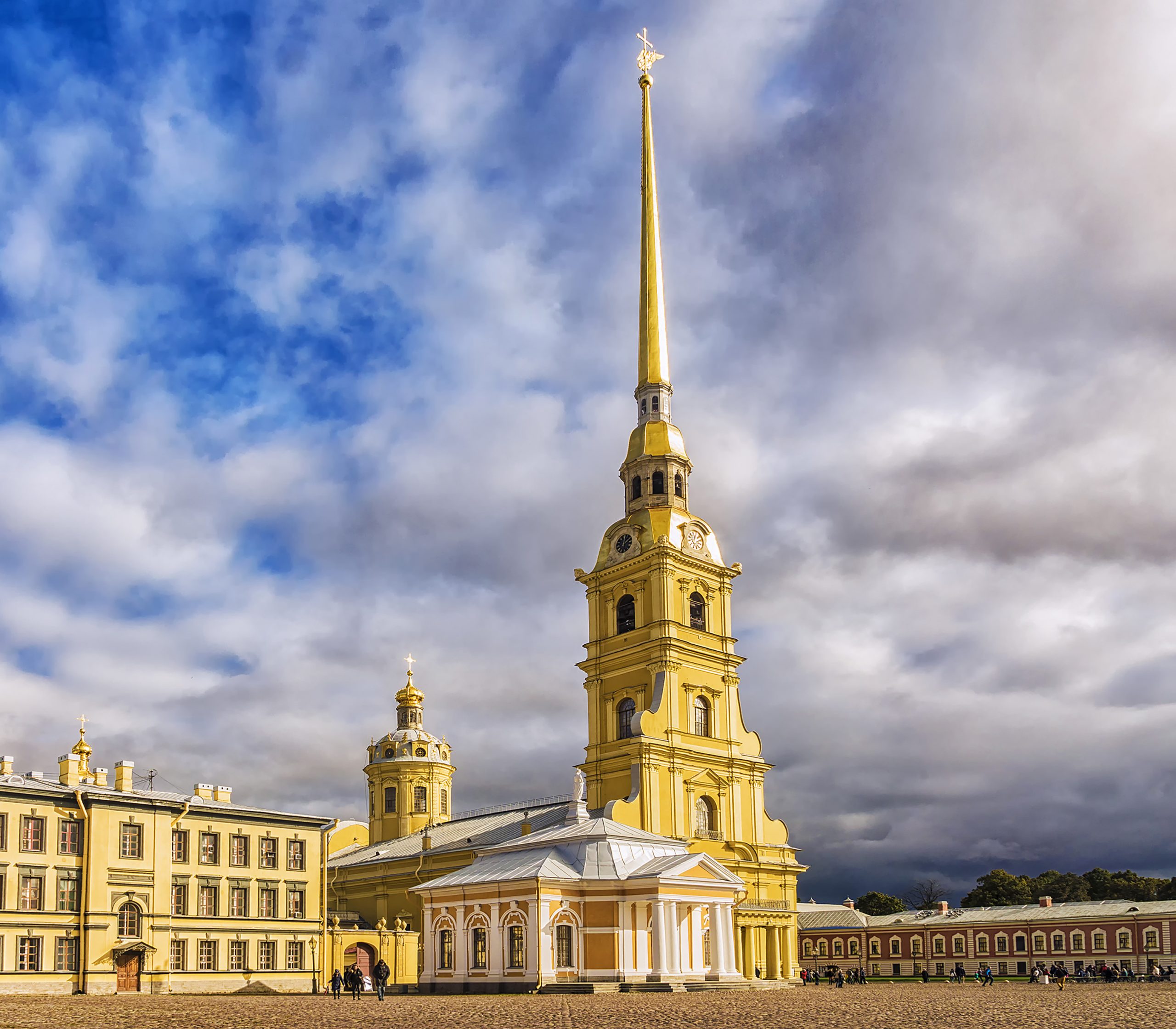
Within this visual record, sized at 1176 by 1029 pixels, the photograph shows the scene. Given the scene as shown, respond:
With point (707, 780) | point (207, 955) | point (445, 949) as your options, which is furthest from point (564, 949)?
point (707, 780)

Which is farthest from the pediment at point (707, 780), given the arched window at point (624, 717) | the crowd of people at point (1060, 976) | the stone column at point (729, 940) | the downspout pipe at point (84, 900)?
the downspout pipe at point (84, 900)

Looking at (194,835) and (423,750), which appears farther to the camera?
(423,750)

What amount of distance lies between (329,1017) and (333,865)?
161 feet

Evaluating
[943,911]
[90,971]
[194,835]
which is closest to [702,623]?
[194,835]

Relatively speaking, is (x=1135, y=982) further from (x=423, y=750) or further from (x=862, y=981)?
(x=423, y=750)

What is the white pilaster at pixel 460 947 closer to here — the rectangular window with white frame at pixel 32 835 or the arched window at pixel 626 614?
the rectangular window with white frame at pixel 32 835

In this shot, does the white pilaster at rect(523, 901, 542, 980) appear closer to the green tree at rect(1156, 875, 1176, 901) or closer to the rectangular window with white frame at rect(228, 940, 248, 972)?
the rectangular window with white frame at rect(228, 940, 248, 972)

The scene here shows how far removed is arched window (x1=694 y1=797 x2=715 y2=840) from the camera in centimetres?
5888

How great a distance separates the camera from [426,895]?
163 feet

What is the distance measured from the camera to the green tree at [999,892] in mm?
115375

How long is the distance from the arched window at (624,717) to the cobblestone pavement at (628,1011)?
62.8ft

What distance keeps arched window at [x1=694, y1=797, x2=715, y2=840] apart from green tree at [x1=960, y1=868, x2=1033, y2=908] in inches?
2528

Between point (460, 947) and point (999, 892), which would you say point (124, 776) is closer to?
point (460, 947)

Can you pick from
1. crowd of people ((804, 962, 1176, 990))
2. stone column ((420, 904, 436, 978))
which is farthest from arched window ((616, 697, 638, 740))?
stone column ((420, 904, 436, 978))
